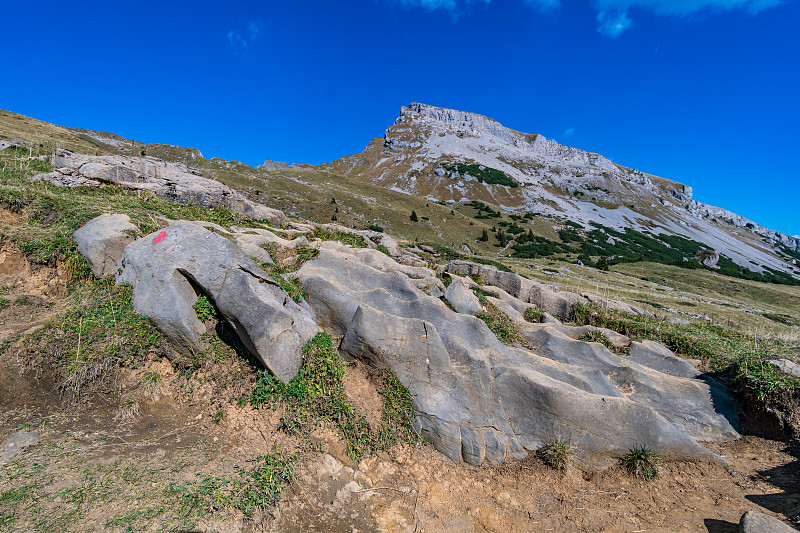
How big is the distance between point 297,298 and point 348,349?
2.15m

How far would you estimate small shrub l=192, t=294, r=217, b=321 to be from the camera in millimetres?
7750

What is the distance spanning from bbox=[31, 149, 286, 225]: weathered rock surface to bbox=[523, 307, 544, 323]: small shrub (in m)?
15.0

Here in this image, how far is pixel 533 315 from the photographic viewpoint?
13250 millimetres

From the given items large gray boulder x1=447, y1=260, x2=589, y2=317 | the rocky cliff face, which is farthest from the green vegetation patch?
large gray boulder x1=447, y1=260, x2=589, y2=317

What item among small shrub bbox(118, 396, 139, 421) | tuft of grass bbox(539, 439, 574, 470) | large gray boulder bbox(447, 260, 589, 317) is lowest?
small shrub bbox(118, 396, 139, 421)

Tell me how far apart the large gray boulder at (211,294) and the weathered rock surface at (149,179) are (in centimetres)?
1149

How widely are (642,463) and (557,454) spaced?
72.5 inches

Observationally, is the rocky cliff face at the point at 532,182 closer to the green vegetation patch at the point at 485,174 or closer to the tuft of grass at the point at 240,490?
the green vegetation patch at the point at 485,174

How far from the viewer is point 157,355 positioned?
7.35 metres

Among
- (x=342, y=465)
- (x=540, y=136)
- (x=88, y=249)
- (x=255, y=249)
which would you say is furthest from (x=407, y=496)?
(x=540, y=136)

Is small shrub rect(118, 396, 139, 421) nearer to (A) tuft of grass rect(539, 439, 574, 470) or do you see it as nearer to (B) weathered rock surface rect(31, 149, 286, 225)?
(A) tuft of grass rect(539, 439, 574, 470)

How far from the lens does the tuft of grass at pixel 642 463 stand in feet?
23.1

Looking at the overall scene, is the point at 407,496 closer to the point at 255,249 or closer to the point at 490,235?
the point at 255,249

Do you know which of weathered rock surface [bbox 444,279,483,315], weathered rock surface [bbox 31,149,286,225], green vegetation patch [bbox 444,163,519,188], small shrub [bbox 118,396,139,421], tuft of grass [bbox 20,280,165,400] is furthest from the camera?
green vegetation patch [bbox 444,163,519,188]
